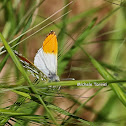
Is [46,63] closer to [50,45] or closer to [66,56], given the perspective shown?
[50,45]

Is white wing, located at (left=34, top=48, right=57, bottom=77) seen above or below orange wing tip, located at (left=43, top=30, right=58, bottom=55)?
below

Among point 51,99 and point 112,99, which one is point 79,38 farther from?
point 112,99

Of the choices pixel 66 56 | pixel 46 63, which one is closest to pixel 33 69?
pixel 46 63

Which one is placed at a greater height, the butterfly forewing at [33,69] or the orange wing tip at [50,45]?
the orange wing tip at [50,45]

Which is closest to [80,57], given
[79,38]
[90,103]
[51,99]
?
[79,38]

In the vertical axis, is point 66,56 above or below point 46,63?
above

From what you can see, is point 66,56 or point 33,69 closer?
point 33,69

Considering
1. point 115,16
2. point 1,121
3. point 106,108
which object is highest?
point 115,16
